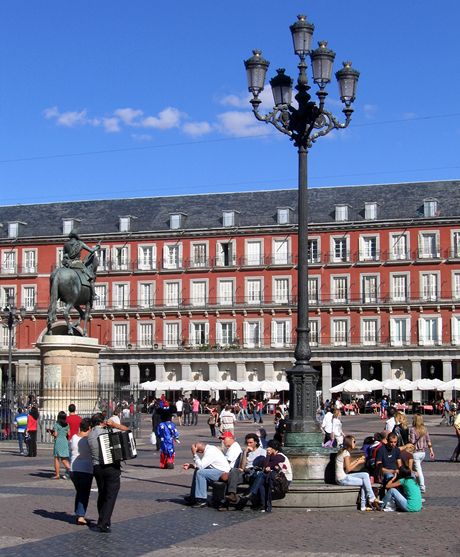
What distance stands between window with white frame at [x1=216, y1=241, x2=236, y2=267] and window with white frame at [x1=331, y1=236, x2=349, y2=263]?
7.92m

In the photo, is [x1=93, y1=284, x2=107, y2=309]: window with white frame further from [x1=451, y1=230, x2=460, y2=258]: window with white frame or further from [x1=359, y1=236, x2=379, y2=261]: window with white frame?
[x1=451, y1=230, x2=460, y2=258]: window with white frame

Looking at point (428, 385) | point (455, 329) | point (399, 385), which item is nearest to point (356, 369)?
point (455, 329)

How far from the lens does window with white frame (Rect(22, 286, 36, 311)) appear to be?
274ft

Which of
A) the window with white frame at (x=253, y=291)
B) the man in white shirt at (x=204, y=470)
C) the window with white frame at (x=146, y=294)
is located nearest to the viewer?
the man in white shirt at (x=204, y=470)

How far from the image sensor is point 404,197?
7856cm

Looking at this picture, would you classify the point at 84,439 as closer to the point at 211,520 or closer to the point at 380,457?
the point at 211,520

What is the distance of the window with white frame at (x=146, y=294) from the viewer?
81.2 metres

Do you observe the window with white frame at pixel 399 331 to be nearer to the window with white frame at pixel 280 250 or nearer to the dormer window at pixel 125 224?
the window with white frame at pixel 280 250

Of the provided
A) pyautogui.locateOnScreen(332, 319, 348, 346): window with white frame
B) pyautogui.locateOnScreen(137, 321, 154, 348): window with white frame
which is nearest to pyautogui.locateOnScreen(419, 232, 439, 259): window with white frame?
pyautogui.locateOnScreen(332, 319, 348, 346): window with white frame

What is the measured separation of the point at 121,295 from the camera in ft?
270

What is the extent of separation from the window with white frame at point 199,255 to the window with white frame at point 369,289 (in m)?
12.5

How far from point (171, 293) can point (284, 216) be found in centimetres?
1097

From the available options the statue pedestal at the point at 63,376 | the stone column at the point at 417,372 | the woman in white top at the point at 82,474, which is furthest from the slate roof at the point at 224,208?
the woman in white top at the point at 82,474

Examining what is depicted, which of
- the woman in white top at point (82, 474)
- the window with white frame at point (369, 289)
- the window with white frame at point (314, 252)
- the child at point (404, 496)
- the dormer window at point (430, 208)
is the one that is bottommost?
the child at point (404, 496)
